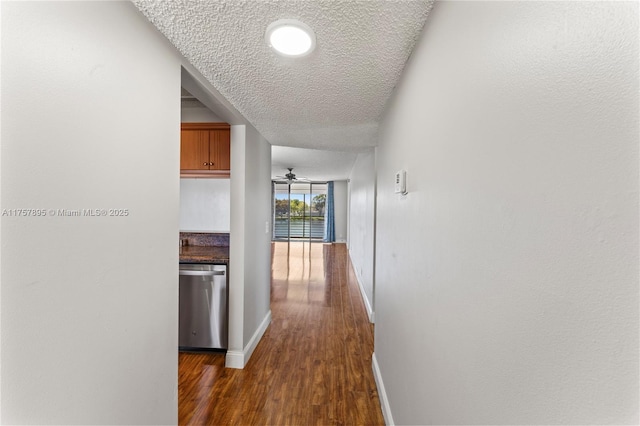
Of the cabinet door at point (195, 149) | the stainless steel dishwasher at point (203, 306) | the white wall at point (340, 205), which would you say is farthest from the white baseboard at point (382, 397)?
the white wall at point (340, 205)

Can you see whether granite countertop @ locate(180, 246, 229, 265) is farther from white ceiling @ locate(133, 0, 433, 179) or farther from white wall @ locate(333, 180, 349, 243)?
white wall @ locate(333, 180, 349, 243)

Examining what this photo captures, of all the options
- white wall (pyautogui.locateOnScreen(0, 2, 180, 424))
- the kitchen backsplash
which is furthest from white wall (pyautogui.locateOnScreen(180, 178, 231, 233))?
white wall (pyautogui.locateOnScreen(0, 2, 180, 424))

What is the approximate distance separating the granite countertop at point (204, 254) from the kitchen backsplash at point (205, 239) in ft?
0.19

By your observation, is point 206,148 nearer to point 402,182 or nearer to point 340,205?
point 402,182

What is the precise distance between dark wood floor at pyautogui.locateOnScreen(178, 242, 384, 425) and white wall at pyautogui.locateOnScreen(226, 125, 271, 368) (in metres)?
0.21

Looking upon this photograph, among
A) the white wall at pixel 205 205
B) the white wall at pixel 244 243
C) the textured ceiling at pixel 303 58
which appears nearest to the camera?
the textured ceiling at pixel 303 58

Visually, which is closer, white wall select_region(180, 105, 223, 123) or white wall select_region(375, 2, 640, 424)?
white wall select_region(375, 2, 640, 424)

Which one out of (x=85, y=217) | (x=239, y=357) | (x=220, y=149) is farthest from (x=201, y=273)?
(x=85, y=217)

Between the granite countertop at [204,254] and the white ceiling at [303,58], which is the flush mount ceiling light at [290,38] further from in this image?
the granite countertop at [204,254]

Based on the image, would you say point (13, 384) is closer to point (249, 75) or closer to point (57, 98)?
point (57, 98)

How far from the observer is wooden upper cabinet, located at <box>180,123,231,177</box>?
254 centimetres

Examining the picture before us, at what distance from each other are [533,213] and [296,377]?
2.30 metres

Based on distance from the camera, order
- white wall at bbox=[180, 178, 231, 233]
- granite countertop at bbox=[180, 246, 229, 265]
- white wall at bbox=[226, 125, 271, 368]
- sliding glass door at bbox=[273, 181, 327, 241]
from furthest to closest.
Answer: sliding glass door at bbox=[273, 181, 327, 241] → white wall at bbox=[180, 178, 231, 233] → granite countertop at bbox=[180, 246, 229, 265] → white wall at bbox=[226, 125, 271, 368]

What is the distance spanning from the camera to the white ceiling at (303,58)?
3.21 feet
